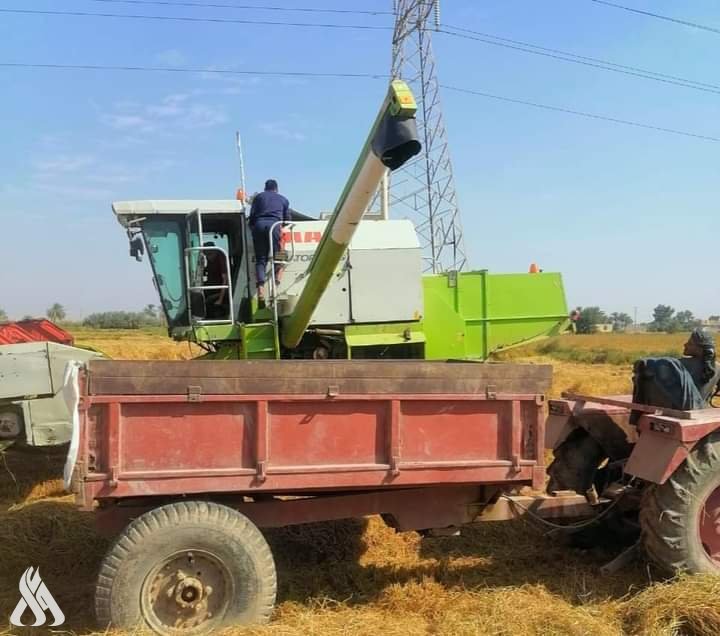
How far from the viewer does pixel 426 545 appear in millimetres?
5129

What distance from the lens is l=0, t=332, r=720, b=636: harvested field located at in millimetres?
3697

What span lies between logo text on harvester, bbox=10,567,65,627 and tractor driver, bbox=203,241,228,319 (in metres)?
3.31

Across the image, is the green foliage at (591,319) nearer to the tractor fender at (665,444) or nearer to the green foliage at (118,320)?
the green foliage at (118,320)

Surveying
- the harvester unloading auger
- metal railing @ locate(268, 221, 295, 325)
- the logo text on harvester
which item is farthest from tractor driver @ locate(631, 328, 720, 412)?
the logo text on harvester

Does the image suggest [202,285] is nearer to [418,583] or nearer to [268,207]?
[268,207]

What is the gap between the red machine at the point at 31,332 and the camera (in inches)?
298

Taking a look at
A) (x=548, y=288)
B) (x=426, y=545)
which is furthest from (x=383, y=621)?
(x=548, y=288)

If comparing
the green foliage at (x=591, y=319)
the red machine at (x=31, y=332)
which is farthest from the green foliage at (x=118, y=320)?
the red machine at (x=31, y=332)

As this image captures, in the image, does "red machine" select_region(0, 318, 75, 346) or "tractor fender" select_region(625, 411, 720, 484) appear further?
"red machine" select_region(0, 318, 75, 346)

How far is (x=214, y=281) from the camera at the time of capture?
7.32m

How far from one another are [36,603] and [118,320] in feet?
258

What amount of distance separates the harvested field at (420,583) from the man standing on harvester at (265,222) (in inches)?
112

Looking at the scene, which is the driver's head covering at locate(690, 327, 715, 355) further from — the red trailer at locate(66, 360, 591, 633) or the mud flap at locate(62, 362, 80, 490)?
the mud flap at locate(62, 362, 80, 490)

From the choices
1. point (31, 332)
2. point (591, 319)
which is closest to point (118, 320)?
point (591, 319)
